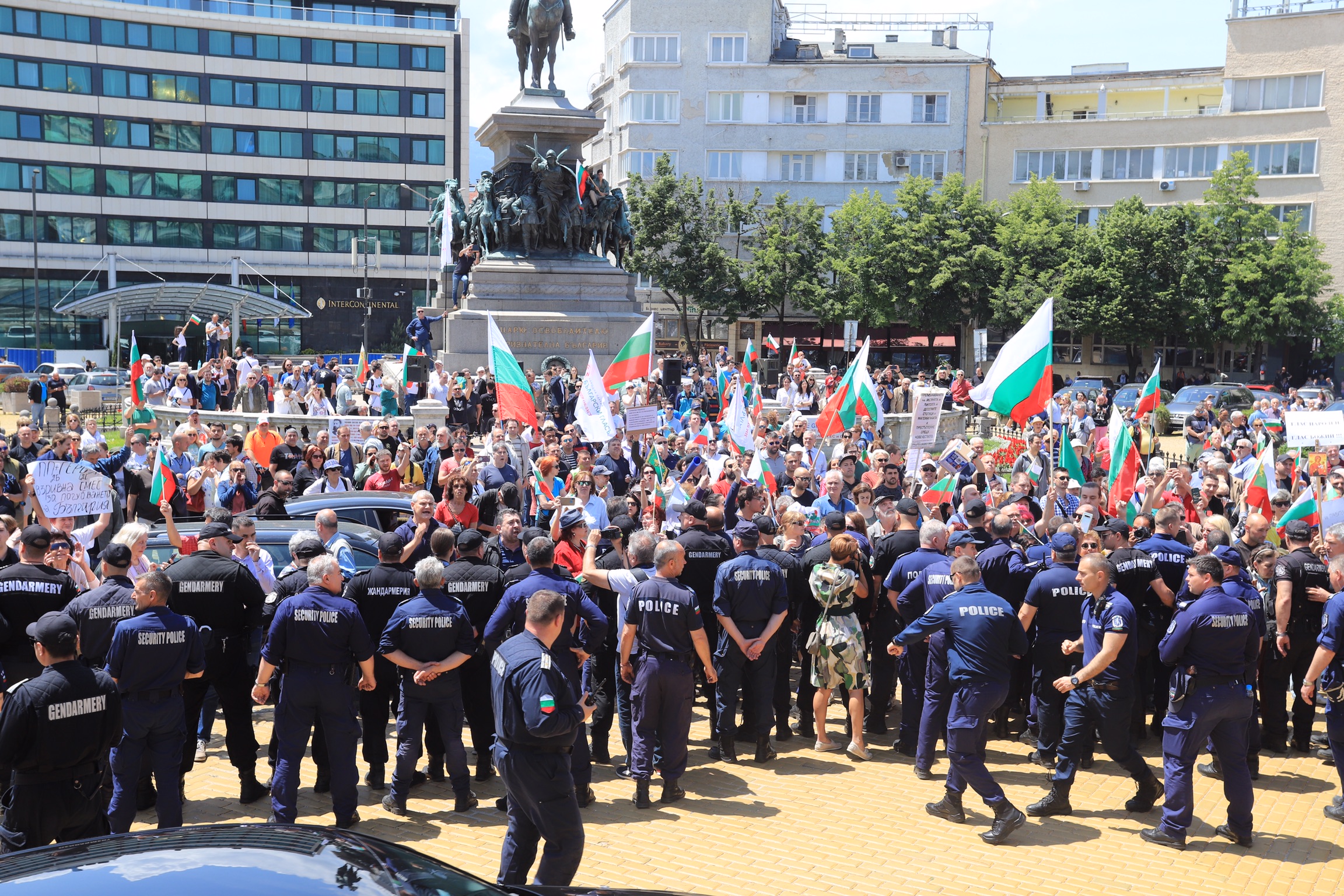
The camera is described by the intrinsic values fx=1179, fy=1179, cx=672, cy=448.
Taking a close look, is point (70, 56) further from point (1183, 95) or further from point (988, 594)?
point (988, 594)

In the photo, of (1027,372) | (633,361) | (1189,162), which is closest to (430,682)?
(1027,372)

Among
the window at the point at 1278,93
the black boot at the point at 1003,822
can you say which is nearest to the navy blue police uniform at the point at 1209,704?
the black boot at the point at 1003,822

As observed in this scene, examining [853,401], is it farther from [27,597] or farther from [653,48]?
[653,48]

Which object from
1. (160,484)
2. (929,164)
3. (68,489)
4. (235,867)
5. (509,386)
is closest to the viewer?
(235,867)

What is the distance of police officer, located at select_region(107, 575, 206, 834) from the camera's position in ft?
22.7

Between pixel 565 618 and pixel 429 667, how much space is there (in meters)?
0.96

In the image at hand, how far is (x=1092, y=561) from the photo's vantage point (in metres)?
7.93

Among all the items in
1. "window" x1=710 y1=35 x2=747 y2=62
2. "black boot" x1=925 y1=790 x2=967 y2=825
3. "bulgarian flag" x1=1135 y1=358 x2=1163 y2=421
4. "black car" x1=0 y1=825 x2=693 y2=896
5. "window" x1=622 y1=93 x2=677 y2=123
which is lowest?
"black boot" x1=925 y1=790 x2=967 y2=825

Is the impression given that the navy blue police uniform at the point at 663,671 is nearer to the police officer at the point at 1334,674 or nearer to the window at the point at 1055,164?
the police officer at the point at 1334,674

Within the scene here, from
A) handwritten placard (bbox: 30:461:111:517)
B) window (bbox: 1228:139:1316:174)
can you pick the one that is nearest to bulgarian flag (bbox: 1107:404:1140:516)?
handwritten placard (bbox: 30:461:111:517)

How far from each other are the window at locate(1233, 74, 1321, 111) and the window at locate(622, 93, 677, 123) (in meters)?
Result: 28.7

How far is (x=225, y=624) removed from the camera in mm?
8031

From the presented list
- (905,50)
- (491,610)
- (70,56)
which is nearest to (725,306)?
(905,50)

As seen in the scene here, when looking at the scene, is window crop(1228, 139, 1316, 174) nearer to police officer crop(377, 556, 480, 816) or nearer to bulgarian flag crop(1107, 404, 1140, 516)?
bulgarian flag crop(1107, 404, 1140, 516)
